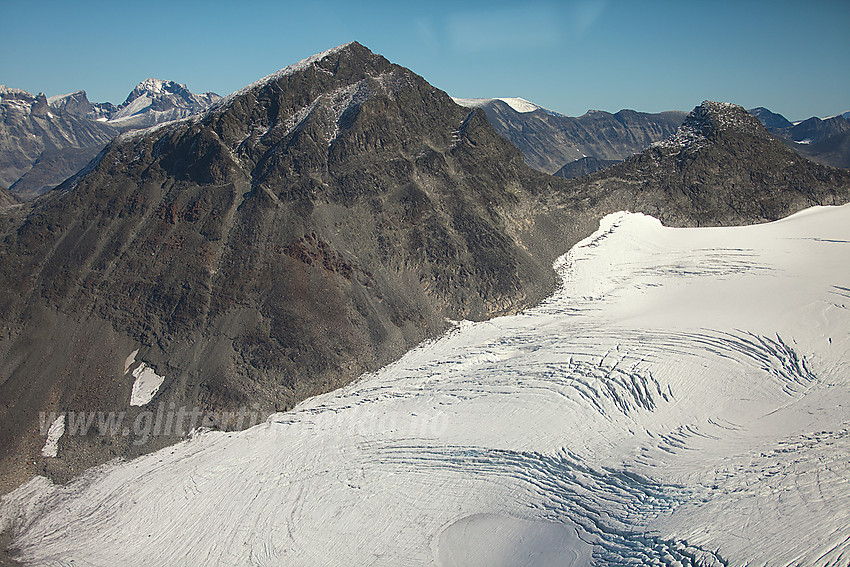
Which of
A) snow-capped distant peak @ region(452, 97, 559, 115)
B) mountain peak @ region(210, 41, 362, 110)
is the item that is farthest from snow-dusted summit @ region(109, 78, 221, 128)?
Result: mountain peak @ region(210, 41, 362, 110)

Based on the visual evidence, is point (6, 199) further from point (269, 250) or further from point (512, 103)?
point (512, 103)

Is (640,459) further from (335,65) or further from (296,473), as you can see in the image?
(335,65)

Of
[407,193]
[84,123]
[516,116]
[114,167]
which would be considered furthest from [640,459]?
[84,123]

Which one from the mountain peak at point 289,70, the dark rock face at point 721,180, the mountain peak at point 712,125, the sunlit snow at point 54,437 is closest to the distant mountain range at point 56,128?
the mountain peak at point 289,70

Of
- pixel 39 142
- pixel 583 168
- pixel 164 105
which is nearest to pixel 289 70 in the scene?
pixel 583 168

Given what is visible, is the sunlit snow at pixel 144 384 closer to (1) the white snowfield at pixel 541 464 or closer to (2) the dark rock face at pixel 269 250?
(2) the dark rock face at pixel 269 250

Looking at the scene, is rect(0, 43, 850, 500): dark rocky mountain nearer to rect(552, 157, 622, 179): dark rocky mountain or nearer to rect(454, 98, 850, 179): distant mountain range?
rect(552, 157, 622, 179): dark rocky mountain

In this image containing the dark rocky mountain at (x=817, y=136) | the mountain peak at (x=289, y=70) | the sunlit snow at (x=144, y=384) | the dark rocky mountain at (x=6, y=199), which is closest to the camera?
the sunlit snow at (x=144, y=384)
